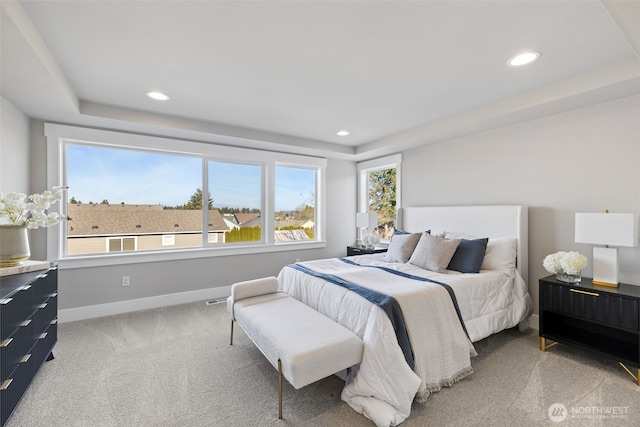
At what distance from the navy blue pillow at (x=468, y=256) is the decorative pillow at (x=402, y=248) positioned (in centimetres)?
48

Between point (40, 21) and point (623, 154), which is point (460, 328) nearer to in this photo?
point (623, 154)

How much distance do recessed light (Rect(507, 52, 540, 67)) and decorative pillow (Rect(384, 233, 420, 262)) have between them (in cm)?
192

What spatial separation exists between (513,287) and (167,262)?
4081 millimetres

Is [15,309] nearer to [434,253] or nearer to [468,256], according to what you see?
[434,253]

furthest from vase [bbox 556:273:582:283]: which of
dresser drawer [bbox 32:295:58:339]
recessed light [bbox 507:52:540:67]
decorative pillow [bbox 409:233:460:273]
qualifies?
dresser drawer [bbox 32:295:58:339]

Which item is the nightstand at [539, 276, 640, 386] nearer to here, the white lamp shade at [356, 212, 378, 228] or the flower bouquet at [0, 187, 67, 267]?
the white lamp shade at [356, 212, 378, 228]

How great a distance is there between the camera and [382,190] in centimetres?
521

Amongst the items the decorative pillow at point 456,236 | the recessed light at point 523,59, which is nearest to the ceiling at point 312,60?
the recessed light at point 523,59

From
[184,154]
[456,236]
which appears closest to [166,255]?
[184,154]

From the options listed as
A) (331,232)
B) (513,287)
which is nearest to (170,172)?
(331,232)

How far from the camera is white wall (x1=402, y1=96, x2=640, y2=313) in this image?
8.33 feet

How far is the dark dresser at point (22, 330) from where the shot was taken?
1.56 m

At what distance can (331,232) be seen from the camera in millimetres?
5266

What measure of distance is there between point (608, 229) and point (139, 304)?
4.89m
